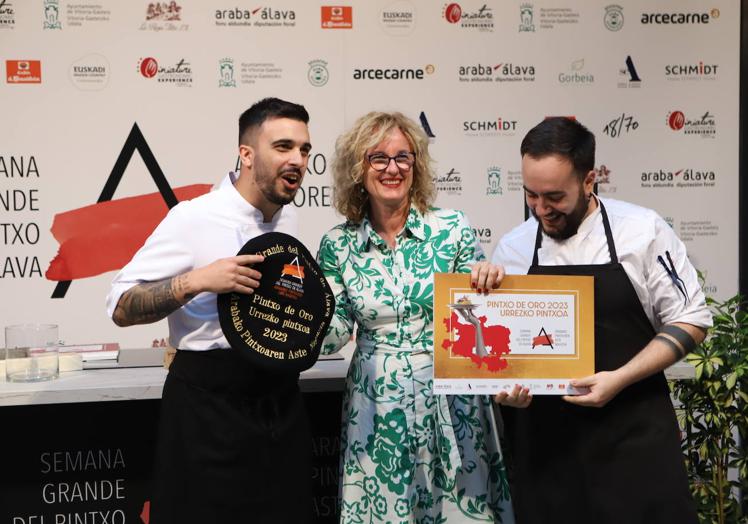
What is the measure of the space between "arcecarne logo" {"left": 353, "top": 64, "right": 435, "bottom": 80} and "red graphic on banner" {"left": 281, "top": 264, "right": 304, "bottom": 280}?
2.70 metres

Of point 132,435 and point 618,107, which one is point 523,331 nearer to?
point 132,435

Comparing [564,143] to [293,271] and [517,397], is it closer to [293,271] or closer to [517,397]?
[517,397]

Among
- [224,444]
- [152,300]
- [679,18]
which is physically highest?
[679,18]

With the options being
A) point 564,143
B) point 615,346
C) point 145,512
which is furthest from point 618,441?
point 145,512

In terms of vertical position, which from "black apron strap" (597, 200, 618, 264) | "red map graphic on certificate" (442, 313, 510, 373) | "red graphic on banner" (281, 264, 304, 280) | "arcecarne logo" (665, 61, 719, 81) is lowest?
"red map graphic on certificate" (442, 313, 510, 373)

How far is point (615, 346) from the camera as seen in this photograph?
1.92m

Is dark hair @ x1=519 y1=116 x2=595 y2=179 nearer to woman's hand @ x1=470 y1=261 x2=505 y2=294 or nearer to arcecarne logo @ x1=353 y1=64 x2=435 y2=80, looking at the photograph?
woman's hand @ x1=470 y1=261 x2=505 y2=294

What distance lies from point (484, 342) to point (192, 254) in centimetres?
79

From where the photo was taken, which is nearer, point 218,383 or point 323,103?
point 218,383

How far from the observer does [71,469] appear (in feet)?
8.21

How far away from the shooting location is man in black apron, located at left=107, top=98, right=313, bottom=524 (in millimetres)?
1975

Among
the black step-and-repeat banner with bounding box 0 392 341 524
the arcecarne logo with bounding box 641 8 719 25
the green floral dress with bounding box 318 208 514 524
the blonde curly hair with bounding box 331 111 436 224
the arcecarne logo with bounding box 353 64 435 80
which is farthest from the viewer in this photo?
the arcecarne logo with bounding box 641 8 719 25

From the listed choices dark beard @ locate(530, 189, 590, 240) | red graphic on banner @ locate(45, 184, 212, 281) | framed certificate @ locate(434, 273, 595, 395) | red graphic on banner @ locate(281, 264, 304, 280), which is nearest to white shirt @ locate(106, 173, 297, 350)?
red graphic on banner @ locate(281, 264, 304, 280)

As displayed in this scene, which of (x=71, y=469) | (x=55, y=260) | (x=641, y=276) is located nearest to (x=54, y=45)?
(x=55, y=260)
